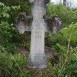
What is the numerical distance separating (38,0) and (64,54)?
5.10ft

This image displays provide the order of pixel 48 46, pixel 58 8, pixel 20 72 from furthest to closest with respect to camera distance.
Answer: pixel 58 8, pixel 48 46, pixel 20 72

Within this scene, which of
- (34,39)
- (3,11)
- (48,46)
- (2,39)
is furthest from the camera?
(48,46)

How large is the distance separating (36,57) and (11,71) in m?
0.86

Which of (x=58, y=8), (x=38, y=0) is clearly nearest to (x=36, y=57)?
(x=38, y=0)

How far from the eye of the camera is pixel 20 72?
8.08m

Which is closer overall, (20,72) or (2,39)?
(20,72)

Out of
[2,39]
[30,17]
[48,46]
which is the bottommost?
[48,46]

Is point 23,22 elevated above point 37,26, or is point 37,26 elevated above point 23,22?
point 23,22

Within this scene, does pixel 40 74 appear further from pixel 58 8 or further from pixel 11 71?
pixel 58 8

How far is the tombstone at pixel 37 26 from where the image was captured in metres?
8.60

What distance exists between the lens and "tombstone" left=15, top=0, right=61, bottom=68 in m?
8.60

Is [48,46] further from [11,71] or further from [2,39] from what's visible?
[11,71]

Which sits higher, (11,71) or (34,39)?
(34,39)

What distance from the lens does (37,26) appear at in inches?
340
